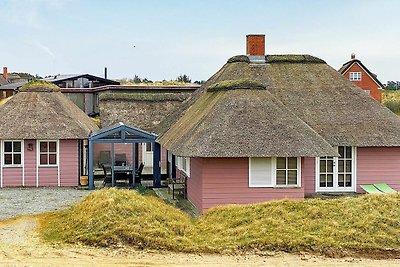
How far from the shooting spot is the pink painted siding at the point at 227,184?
16.8m

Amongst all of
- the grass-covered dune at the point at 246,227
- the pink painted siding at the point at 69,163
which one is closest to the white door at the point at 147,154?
the pink painted siding at the point at 69,163

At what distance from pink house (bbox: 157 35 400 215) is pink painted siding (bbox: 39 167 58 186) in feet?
14.8

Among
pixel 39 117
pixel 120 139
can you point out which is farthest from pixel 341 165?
pixel 39 117

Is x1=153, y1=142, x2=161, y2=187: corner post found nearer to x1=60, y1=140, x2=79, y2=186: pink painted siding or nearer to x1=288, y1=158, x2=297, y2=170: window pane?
x1=60, y1=140, x2=79, y2=186: pink painted siding

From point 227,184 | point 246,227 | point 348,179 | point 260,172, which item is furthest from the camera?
point 348,179

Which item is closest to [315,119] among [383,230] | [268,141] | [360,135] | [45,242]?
[360,135]

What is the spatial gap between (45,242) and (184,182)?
27.7 feet

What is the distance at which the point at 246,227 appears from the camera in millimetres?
13125

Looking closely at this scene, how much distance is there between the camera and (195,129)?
17766 mm

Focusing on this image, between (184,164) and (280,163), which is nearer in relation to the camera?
(280,163)

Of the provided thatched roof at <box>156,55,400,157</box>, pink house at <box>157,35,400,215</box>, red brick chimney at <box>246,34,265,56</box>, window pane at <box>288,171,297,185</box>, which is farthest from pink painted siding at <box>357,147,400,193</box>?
red brick chimney at <box>246,34,265,56</box>

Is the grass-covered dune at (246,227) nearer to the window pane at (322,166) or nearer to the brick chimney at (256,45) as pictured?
the window pane at (322,166)

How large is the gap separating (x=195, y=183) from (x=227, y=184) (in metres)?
1.65

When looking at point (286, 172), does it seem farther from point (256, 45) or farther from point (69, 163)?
point (256, 45)
